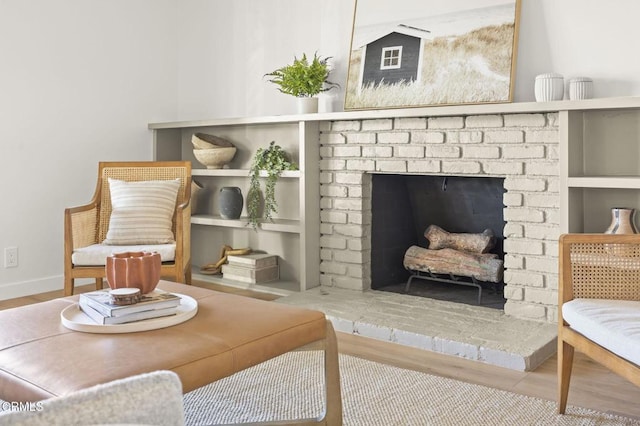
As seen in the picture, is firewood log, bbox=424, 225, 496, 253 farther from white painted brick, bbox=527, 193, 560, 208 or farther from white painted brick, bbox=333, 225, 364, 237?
white painted brick, bbox=527, 193, 560, 208

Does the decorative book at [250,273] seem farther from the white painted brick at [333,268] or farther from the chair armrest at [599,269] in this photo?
the chair armrest at [599,269]

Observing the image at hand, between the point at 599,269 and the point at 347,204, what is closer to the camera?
the point at 599,269

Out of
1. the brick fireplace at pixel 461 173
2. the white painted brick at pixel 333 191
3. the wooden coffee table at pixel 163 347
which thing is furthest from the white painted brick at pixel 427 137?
the wooden coffee table at pixel 163 347

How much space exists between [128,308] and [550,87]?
2248mm

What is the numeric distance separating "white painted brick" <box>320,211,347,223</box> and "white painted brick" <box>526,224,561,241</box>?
1.16 m

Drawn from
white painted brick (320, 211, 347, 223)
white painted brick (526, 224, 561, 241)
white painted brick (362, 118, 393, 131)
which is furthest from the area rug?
white painted brick (362, 118, 393, 131)

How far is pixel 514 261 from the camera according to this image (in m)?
3.24

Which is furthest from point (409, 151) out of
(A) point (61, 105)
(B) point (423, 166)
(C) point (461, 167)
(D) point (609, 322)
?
(A) point (61, 105)

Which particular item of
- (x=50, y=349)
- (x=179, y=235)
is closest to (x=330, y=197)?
(x=179, y=235)

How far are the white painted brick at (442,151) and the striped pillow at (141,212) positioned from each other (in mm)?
1531

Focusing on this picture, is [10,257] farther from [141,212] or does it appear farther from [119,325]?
[119,325]

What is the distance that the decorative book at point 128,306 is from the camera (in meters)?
1.79

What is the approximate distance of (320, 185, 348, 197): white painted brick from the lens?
154 inches

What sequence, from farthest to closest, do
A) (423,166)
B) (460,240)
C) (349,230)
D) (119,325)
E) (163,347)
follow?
(349,230) → (460,240) → (423,166) → (119,325) → (163,347)
